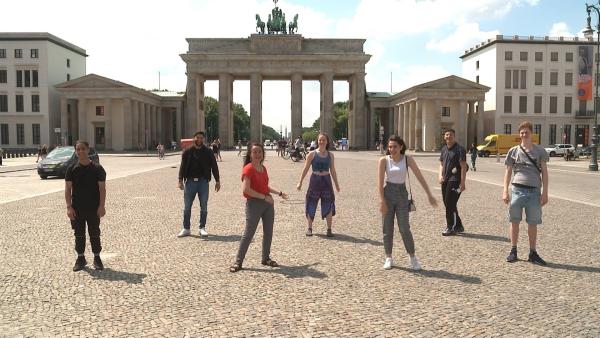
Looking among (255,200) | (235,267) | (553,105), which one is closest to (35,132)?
(553,105)

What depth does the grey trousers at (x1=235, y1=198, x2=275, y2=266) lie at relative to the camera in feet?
23.6

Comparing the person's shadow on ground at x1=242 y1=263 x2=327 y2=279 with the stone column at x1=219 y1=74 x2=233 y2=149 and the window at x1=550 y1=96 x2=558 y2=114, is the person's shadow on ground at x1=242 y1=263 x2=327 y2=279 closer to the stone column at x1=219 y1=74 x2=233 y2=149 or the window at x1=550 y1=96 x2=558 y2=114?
the stone column at x1=219 y1=74 x2=233 y2=149

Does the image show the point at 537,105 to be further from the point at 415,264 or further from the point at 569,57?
the point at 415,264

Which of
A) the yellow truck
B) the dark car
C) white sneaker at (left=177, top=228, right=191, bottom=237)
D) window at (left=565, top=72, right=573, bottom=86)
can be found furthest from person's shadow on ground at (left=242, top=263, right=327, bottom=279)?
window at (left=565, top=72, right=573, bottom=86)

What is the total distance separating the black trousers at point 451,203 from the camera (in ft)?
32.3

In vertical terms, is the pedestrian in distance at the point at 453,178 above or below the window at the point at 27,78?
below

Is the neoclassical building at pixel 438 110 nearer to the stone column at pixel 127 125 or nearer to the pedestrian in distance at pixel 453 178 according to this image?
the stone column at pixel 127 125

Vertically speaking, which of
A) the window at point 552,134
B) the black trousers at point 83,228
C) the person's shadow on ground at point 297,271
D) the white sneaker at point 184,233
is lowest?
the person's shadow on ground at point 297,271

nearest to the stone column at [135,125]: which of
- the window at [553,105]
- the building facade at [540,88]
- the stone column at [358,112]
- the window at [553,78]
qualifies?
the stone column at [358,112]

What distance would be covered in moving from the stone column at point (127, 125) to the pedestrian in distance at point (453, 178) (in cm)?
6270

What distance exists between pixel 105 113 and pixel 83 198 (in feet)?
214

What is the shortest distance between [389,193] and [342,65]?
68636 millimetres

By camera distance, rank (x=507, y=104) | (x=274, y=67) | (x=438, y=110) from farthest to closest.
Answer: (x=507, y=104) < (x=274, y=67) < (x=438, y=110)

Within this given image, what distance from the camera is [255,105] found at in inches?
2958
